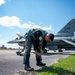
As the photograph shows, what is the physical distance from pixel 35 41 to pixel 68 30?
2726 cm

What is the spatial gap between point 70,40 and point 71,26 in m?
3.40

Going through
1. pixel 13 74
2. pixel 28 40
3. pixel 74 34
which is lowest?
pixel 13 74

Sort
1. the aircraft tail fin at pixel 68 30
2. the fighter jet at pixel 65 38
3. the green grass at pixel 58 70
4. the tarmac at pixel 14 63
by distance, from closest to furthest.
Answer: the green grass at pixel 58 70 < the tarmac at pixel 14 63 < the fighter jet at pixel 65 38 < the aircraft tail fin at pixel 68 30

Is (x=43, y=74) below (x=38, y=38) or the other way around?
below

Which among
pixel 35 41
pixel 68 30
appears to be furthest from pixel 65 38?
pixel 35 41

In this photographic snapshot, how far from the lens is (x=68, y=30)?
112ft

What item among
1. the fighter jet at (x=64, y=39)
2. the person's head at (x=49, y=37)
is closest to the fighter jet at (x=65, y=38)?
the fighter jet at (x=64, y=39)

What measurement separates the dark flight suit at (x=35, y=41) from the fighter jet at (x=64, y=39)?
71.4ft

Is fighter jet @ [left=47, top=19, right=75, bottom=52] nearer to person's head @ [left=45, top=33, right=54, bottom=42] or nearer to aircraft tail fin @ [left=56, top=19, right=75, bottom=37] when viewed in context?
aircraft tail fin @ [left=56, top=19, right=75, bottom=37]

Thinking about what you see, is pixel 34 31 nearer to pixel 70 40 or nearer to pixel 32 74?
pixel 32 74

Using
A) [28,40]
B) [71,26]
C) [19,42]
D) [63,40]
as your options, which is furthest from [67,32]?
[28,40]

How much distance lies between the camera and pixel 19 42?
29.7 meters

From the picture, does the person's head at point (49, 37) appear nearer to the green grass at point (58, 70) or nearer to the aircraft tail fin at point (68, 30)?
the green grass at point (58, 70)

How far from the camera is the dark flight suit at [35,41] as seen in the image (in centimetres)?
736
